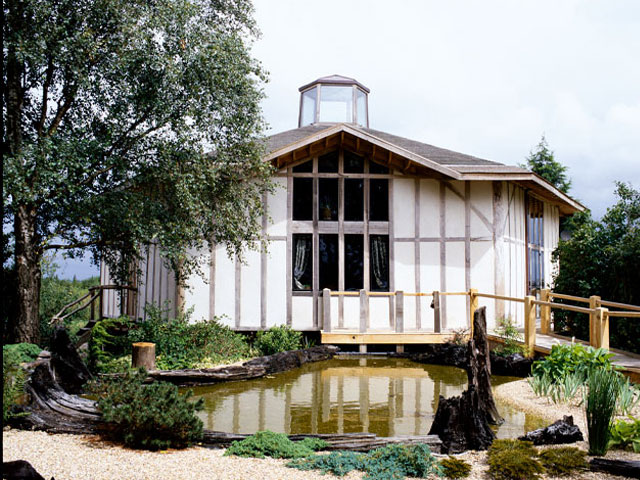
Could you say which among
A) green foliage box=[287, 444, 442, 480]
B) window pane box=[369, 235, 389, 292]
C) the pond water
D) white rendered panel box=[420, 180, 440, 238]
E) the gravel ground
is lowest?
the pond water

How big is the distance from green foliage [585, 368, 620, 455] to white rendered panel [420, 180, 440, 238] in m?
9.34

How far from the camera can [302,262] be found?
47.3ft

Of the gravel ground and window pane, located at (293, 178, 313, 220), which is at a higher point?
window pane, located at (293, 178, 313, 220)

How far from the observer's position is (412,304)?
571 inches

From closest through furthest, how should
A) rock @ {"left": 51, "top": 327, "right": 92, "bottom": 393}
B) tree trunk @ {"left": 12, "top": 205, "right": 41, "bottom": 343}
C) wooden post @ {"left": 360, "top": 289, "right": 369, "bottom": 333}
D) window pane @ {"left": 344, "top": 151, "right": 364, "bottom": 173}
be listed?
rock @ {"left": 51, "top": 327, "right": 92, "bottom": 393} → tree trunk @ {"left": 12, "top": 205, "right": 41, "bottom": 343} → wooden post @ {"left": 360, "top": 289, "right": 369, "bottom": 333} → window pane @ {"left": 344, "top": 151, "right": 364, "bottom": 173}

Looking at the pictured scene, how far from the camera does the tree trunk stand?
10.3 meters

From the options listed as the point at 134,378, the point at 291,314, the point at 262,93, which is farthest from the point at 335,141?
the point at 134,378

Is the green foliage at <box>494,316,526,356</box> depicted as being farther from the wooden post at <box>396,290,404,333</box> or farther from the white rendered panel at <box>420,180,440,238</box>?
the white rendered panel at <box>420,180,440,238</box>

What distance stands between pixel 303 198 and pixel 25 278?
21.9 ft

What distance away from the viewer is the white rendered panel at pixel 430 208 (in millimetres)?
14586

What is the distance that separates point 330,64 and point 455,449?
16.8m

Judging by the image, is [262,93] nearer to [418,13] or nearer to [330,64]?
[418,13]

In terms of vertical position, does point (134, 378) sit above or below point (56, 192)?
below

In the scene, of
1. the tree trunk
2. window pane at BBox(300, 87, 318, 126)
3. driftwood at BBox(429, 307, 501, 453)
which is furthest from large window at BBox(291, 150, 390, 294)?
driftwood at BBox(429, 307, 501, 453)
